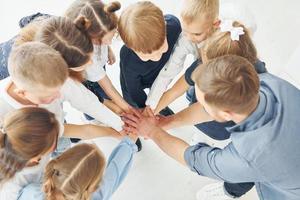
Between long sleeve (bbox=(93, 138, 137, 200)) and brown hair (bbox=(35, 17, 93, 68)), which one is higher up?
brown hair (bbox=(35, 17, 93, 68))

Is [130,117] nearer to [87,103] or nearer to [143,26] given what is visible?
[87,103]

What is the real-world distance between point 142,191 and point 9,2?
50.4 inches

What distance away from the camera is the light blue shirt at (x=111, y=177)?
3.32ft

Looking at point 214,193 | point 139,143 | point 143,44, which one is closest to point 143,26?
point 143,44

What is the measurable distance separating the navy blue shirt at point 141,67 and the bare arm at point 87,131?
174 mm

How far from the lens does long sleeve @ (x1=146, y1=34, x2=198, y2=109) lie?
50.9 inches

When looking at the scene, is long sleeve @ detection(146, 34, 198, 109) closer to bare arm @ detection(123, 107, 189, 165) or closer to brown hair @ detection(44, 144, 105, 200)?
bare arm @ detection(123, 107, 189, 165)

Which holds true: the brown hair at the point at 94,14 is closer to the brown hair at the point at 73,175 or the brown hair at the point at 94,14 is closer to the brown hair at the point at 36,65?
the brown hair at the point at 36,65

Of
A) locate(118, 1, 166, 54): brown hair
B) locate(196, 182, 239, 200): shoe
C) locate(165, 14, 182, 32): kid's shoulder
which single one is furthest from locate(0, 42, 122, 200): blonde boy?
locate(196, 182, 239, 200): shoe

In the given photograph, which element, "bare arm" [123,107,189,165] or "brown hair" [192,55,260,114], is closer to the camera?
"brown hair" [192,55,260,114]

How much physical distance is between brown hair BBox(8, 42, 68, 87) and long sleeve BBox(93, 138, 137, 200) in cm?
33

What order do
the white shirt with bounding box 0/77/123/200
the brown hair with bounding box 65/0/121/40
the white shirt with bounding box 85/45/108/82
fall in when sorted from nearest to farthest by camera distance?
the white shirt with bounding box 0/77/123/200, the brown hair with bounding box 65/0/121/40, the white shirt with bounding box 85/45/108/82

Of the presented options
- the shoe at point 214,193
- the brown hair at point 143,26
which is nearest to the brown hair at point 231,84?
the brown hair at point 143,26

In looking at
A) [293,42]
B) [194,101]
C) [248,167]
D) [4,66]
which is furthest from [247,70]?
[293,42]
